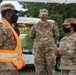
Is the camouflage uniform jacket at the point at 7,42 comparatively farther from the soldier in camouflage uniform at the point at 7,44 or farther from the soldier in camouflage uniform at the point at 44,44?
the soldier in camouflage uniform at the point at 44,44

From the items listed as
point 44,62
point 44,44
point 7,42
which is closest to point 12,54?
point 7,42

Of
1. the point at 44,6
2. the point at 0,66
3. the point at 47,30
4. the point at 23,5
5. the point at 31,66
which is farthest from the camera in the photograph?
the point at 23,5

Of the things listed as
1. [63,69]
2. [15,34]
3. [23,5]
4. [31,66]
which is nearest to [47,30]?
[63,69]

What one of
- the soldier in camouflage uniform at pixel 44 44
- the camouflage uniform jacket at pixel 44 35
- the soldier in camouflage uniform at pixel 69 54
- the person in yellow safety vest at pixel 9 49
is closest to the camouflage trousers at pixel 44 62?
the soldier in camouflage uniform at pixel 44 44

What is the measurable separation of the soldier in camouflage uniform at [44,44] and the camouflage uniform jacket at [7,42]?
3.15 metres

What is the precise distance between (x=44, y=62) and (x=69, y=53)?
2.36 metres

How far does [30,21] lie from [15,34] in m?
7.80

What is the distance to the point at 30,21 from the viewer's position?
1399cm

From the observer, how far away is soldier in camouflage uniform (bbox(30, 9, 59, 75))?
934 centimetres

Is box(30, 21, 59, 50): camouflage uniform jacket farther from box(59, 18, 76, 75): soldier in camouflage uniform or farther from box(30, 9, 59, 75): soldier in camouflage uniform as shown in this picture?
box(59, 18, 76, 75): soldier in camouflage uniform

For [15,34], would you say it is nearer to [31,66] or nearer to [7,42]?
[7,42]

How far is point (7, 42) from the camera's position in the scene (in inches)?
244

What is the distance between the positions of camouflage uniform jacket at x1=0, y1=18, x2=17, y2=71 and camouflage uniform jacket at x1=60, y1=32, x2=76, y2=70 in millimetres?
1344

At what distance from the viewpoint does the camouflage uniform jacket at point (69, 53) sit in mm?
7158
